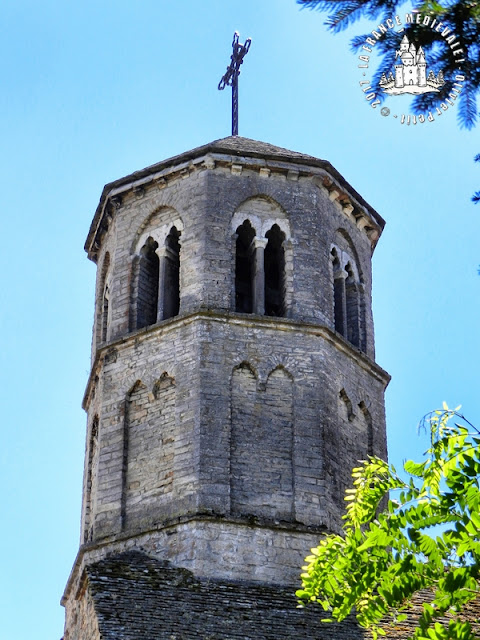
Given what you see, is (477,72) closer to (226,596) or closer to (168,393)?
(226,596)

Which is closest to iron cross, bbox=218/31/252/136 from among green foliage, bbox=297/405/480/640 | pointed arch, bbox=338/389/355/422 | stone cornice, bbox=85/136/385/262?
stone cornice, bbox=85/136/385/262

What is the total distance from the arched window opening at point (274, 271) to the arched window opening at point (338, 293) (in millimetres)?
846

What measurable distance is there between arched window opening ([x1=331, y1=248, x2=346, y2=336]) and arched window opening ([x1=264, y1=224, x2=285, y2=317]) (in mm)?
846

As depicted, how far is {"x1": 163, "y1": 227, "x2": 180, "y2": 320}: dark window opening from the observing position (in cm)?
1880

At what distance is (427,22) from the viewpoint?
6.18 metres

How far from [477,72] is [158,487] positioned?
1135cm

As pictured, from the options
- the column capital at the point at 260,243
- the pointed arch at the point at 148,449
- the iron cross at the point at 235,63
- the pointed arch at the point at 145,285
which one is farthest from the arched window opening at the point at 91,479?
the iron cross at the point at 235,63

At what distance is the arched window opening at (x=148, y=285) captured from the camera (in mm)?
19070

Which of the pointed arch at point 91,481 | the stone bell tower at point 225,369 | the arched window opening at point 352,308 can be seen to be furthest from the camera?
the arched window opening at point 352,308

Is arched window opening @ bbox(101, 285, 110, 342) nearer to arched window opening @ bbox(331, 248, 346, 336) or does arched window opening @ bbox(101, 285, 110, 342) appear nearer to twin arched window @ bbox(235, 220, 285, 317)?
twin arched window @ bbox(235, 220, 285, 317)

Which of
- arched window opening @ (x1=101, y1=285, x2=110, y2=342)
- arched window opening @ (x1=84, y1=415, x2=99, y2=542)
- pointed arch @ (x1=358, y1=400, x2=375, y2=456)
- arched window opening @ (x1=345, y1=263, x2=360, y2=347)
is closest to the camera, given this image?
arched window opening @ (x1=84, y1=415, x2=99, y2=542)

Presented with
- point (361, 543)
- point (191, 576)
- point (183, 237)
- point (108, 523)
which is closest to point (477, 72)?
point (361, 543)

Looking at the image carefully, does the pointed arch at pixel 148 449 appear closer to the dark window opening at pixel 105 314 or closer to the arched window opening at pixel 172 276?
Answer: the arched window opening at pixel 172 276

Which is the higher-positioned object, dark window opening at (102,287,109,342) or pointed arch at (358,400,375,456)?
dark window opening at (102,287,109,342)
